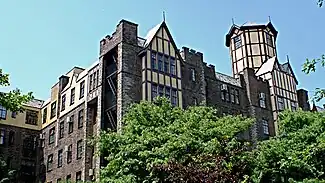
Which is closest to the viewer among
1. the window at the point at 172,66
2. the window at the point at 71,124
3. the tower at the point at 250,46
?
the window at the point at 172,66

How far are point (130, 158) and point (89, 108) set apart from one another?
12.9 meters

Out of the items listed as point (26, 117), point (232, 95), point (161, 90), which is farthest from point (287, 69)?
point (26, 117)

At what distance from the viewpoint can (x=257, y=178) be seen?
24391mm

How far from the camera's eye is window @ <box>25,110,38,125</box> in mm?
43281

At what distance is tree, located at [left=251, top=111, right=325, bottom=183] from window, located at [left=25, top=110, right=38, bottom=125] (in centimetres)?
2381

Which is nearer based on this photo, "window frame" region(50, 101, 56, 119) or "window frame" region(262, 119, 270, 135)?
"window frame" region(262, 119, 270, 135)

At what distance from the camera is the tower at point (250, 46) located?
46.4 meters

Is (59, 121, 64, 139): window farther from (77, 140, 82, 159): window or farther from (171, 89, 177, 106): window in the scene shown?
(171, 89, 177, 106): window

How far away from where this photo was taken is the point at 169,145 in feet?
71.8

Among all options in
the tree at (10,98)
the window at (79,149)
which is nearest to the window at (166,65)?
the window at (79,149)

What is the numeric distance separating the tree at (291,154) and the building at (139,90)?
21.8ft

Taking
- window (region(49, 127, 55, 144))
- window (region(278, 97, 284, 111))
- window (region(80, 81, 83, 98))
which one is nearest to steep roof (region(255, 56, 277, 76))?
window (region(278, 97, 284, 111))

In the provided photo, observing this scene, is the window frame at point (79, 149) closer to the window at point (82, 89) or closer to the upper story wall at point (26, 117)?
the window at point (82, 89)

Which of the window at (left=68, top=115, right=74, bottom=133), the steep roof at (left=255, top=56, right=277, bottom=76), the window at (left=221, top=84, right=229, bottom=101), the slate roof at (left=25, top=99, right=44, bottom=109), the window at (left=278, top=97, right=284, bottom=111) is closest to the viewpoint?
the window at (left=68, top=115, right=74, bottom=133)
